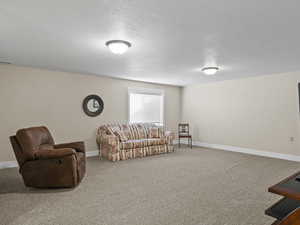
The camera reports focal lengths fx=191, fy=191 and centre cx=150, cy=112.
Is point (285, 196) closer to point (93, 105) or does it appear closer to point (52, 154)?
point (52, 154)

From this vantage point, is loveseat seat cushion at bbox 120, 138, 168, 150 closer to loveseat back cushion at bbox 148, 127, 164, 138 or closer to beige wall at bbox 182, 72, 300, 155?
loveseat back cushion at bbox 148, 127, 164, 138

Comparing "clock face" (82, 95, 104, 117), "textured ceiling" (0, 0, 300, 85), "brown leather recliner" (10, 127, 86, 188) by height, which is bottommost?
"brown leather recliner" (10, 127, 86, 188)

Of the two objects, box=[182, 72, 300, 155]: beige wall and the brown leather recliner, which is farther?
box=[182, 72, 300, 155]: beige wall

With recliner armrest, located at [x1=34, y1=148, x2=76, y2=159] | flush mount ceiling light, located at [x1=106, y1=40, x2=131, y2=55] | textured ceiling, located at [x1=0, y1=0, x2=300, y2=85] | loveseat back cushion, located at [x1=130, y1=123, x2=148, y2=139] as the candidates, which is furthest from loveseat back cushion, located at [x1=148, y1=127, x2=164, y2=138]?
flush mount ceiling light, located at [x1=106, y1=40, x2=131, y2=55]

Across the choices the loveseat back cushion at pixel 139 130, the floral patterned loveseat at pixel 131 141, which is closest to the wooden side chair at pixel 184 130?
the floral patterned loveseat at pixel 131 141

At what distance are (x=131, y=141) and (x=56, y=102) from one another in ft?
7.12

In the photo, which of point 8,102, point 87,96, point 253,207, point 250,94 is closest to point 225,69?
point 250,94

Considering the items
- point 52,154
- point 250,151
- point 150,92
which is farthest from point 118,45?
point 250,151

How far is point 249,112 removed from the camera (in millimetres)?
5676

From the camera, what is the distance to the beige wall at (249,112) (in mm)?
4941

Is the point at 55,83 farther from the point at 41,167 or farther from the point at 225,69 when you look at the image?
the point at 225,69

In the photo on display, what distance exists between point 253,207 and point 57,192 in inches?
107

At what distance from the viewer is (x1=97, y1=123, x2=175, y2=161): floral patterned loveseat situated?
15.9ft

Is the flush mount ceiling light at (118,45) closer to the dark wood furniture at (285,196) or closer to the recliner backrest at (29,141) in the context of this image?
the recliner backrest at (29,141)
